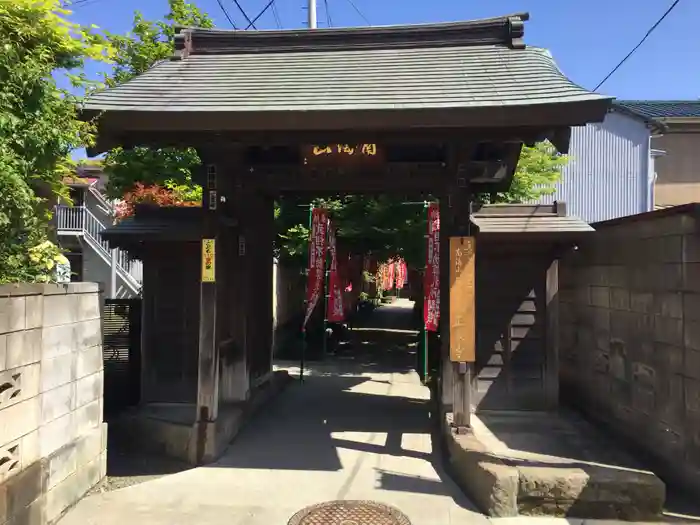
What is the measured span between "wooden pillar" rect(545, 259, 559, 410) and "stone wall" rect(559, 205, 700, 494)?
521 mm

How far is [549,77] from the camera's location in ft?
22.1

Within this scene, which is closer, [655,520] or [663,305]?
[655,520]

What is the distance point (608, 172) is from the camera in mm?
22078

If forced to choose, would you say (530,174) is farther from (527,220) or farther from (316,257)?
(316,257)

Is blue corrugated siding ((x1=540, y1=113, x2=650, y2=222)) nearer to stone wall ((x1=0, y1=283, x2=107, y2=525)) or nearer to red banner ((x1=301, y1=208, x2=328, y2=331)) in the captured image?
red banner ((x1=301, y1=208, x2=328, y2=331))

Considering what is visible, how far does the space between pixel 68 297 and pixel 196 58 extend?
4702mm

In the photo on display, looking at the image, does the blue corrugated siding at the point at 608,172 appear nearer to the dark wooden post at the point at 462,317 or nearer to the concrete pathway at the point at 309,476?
the concrete pathway at the point at 309,476

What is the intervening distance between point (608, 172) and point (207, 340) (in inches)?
775

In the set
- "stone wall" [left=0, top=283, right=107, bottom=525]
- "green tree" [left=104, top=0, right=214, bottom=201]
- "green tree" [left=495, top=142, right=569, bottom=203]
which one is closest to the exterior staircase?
"green tree" [left=104, top=0, right=214, bottom=201]

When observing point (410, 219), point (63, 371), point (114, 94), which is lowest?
point (63, 371)

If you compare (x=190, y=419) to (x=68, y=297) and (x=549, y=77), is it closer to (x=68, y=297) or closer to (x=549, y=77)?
(x=68, y=297)

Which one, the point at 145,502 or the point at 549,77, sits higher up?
the point at 549,77

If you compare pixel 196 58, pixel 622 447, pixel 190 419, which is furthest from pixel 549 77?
pixel 190 419

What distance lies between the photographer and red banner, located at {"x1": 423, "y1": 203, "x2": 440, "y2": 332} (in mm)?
9500
